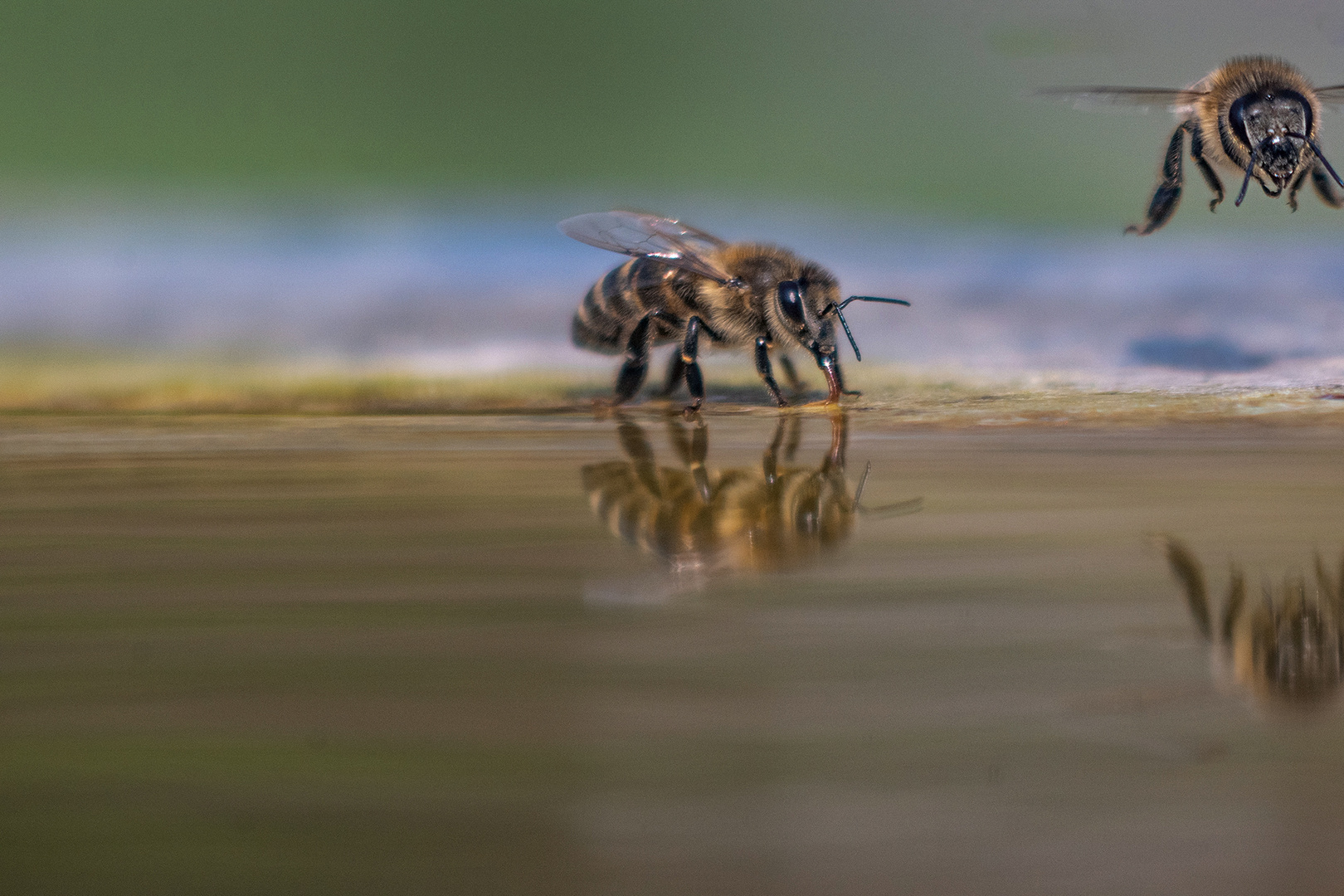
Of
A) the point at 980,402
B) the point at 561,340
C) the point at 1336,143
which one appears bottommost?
the point at 980,402

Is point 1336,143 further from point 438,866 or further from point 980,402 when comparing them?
point 438,866

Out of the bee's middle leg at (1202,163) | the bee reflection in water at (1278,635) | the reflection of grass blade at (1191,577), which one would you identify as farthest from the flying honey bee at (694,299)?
the bee reflection in water at (1278,635)

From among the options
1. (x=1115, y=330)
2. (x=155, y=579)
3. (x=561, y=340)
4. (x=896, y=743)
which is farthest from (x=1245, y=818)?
(x=561, y=340)

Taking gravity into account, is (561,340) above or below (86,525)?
above

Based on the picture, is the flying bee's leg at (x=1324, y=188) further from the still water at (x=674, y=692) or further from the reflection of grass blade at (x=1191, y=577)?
the reflection of grass blade at (x=1191, y=577)

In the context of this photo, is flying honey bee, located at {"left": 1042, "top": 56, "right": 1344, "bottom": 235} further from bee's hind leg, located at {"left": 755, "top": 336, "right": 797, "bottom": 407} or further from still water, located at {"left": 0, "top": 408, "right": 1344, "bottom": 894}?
still water, located at {"left": 0, "top": 408, "right": 1344, "bottom": 894}

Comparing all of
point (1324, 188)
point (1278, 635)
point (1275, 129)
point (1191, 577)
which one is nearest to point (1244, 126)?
point (1275, 129)

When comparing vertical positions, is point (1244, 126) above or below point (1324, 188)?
above

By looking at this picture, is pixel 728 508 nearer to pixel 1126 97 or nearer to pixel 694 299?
pixel 694 299
